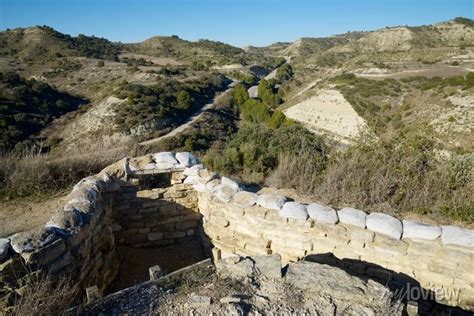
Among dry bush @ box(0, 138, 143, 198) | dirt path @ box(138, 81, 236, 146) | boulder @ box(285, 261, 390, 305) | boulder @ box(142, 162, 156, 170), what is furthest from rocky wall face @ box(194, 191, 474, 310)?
dirt path @ box(138, 81, 236, 146)

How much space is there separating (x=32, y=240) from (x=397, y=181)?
4.75m

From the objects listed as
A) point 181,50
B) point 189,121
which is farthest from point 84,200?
point 181,50

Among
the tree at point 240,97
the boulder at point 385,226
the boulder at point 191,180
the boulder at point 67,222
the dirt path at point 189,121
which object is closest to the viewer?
the boulder at point 67,222

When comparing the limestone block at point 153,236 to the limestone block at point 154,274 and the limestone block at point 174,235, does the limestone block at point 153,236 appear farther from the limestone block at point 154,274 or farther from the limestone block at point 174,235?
the limestone block at point 154,274

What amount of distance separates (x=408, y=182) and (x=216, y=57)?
61.9 metres

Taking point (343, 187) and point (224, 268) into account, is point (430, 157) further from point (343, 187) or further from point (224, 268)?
point (224, 268)

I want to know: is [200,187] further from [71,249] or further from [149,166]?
[71,249]

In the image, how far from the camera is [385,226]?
12.1 ft

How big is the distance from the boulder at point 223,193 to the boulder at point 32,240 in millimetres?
2145

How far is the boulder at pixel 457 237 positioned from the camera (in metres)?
3.37

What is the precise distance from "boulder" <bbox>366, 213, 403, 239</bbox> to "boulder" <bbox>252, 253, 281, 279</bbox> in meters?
1.23

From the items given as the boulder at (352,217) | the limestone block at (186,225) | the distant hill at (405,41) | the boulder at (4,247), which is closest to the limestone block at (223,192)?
the limestone block at (186,225)

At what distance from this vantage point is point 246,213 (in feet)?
14.6

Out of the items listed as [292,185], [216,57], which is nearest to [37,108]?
[292,185]
